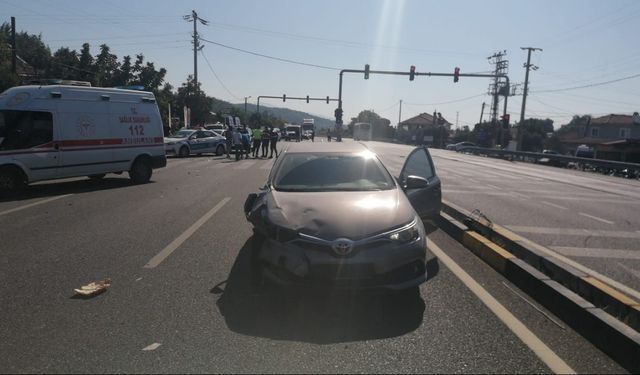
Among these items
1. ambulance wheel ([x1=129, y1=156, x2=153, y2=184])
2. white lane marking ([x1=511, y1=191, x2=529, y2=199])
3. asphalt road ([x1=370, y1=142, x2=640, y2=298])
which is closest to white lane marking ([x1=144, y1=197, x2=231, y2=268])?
ambulance wheel ([x1=129, y1=156, x2=153, y2=184])

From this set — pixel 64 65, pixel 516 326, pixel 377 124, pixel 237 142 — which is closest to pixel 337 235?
pixel 516 326

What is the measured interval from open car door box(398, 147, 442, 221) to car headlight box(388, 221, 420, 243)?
2296 mm

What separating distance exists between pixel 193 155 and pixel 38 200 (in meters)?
18.7

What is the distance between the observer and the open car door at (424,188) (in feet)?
24.8

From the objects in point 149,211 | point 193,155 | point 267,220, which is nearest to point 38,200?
point 149,211

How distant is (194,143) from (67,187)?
14.5 m

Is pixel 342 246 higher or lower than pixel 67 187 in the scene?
higher

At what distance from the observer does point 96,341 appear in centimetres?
384

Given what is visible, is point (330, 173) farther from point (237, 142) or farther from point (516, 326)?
point (237, 142)

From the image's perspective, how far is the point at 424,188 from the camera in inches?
300

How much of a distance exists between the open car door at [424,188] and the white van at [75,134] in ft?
27.6

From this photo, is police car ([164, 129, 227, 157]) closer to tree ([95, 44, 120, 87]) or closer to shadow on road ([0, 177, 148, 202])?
shadow on road ([0, 177, 148, 202])

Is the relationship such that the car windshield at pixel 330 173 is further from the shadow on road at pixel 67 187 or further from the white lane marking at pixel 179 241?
the shadow on road at pixel 67 187

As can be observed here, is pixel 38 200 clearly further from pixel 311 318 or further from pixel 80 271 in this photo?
pixel 311 318
